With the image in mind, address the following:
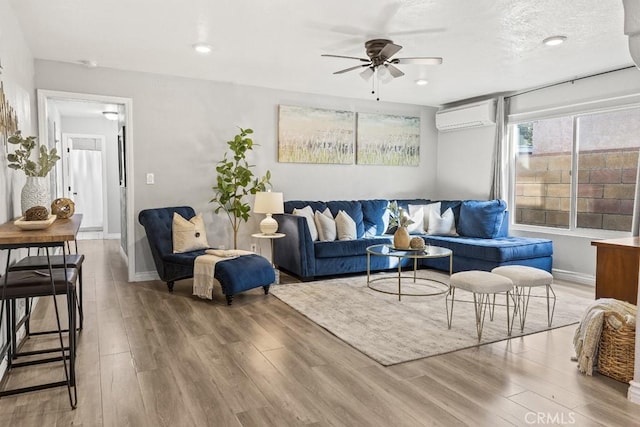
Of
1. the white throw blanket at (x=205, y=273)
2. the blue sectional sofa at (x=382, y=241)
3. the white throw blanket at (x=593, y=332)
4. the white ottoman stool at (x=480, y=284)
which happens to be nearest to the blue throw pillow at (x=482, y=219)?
the blue sectional sofa at (x=382, y=241)

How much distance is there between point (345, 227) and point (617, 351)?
340 cm

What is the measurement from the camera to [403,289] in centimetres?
480

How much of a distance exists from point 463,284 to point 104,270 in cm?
461

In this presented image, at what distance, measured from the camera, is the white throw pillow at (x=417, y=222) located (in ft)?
20.6

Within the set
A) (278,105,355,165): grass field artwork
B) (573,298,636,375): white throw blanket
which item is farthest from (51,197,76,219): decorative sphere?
(573,298,636,375): white throw blanket

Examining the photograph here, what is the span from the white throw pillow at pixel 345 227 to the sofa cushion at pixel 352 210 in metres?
0.19

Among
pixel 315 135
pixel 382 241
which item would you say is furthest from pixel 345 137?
pixel 382 241

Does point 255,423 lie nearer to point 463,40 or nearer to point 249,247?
point 463,40

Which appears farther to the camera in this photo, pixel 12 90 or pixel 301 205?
pixel 301 205

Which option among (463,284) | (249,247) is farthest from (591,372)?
(249,247)

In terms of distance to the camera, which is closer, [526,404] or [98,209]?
[526,404]

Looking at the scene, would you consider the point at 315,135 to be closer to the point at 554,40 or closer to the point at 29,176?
the point at 554,40

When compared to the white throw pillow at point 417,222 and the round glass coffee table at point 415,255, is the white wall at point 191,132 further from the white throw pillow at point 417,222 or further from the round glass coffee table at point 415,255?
the round glass coffee table at point 415,255

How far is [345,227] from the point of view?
5.61 meters
